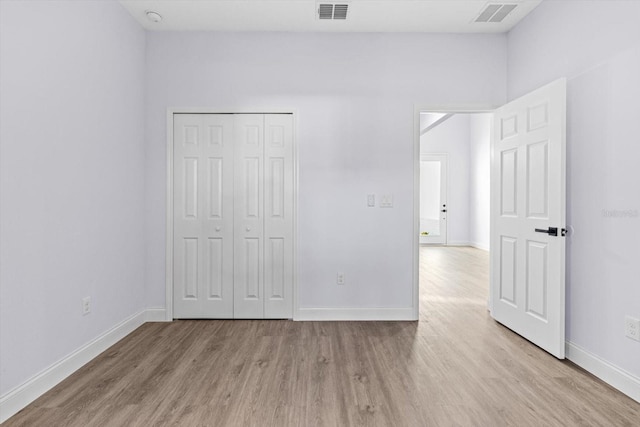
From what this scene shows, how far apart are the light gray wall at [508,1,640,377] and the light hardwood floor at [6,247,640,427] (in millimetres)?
399

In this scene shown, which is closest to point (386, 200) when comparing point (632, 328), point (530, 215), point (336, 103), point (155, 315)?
point (336, 103)

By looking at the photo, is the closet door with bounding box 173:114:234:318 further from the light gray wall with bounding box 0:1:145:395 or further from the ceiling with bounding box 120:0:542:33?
the ceiling with bounding box 120:0:542:33

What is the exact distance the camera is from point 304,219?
3.52 metres

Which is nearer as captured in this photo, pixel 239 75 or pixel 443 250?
pixel 239 75

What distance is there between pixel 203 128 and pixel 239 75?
24.8 inches

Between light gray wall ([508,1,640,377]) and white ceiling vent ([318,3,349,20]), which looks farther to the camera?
white ceiling vent ([318,3,349,20])

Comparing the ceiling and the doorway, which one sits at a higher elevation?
the ceiling

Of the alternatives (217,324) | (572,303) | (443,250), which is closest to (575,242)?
(572,303)

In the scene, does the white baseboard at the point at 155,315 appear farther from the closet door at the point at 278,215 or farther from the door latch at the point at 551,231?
the door latch at the point at 551,231

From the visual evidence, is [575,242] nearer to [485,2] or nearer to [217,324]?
[485,2]

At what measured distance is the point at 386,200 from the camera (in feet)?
11.6

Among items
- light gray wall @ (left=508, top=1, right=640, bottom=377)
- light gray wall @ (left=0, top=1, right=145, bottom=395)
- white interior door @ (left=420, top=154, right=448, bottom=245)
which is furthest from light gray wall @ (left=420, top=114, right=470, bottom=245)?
light gray wall @ (left=0, top=1, right=145, bottom=395)

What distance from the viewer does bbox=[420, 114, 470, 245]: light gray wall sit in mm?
9219

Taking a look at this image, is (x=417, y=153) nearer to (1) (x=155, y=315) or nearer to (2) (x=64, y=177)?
(2) (x=64, y=177)
